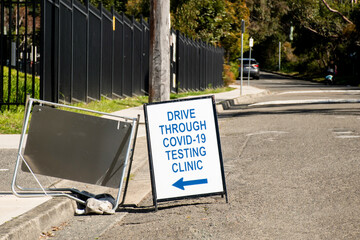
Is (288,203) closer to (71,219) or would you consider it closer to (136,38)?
(71,219)

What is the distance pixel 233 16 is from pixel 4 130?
115ft

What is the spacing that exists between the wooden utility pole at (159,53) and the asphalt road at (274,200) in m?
1.69

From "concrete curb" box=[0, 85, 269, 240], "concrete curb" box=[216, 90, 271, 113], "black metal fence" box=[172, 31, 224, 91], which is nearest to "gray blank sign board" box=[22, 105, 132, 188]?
"concrete curb" box=[0, 85, 269, 240]

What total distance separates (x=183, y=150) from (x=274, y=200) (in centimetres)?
103

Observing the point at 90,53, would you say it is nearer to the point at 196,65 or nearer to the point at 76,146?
the point at 76,146

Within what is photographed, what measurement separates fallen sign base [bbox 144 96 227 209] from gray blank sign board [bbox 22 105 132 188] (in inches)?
12.7

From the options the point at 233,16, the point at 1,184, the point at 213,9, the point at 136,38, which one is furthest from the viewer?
the point at 233,16

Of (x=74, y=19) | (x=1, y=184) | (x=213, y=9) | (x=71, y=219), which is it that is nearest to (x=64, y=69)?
(x=74, y=19)

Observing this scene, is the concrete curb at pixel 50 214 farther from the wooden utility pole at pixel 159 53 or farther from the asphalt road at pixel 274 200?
the wooden utility pole at pixel 159 53

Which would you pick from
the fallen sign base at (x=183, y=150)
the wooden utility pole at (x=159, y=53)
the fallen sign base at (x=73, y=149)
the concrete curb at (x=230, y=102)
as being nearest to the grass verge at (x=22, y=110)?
the concrete curb at (x=230, y=102)

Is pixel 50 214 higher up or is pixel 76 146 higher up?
pixel 76 146

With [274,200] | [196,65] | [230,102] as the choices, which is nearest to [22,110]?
[274,200]

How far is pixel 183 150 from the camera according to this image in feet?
21.4

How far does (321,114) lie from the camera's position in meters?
16.5
